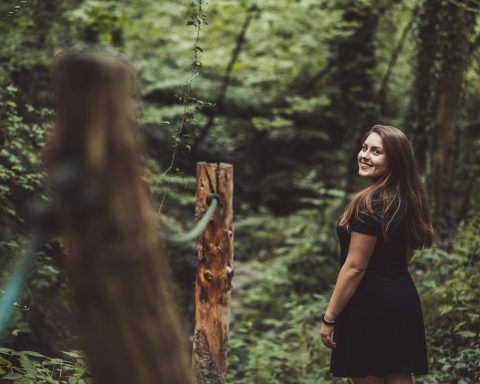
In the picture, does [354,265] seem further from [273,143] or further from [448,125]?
[273,143]

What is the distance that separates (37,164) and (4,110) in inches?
24.8

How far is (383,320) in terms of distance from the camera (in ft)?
9.65

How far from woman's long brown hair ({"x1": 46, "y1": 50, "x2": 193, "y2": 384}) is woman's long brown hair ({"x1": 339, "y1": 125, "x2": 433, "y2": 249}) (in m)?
1.83

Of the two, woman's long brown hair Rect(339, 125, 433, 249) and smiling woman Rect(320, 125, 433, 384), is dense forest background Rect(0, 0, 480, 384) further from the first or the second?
woman's long brown hair Rect(339, 125, 433, 249)

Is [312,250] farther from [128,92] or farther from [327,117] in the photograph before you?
[128,92]

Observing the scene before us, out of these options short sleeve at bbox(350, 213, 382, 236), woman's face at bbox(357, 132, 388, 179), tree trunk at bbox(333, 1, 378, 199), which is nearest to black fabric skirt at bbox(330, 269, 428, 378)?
short sleeve at bbox(350, 213, 382, 236)

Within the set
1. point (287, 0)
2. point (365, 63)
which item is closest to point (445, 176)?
point (365, 63)

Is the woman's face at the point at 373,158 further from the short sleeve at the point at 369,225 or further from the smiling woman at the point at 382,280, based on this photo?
the short sleeve at the point at 369,225

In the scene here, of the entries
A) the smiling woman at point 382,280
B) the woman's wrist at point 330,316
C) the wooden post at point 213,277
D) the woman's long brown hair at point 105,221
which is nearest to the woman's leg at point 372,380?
the smiling woman at point 382,280

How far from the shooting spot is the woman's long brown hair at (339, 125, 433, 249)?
2910 millimetres

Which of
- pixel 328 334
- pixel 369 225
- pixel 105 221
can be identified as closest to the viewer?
pixel 105 221

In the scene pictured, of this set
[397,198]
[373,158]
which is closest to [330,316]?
[397,198]

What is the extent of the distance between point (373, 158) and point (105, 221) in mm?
2190

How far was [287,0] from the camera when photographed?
1038cm
